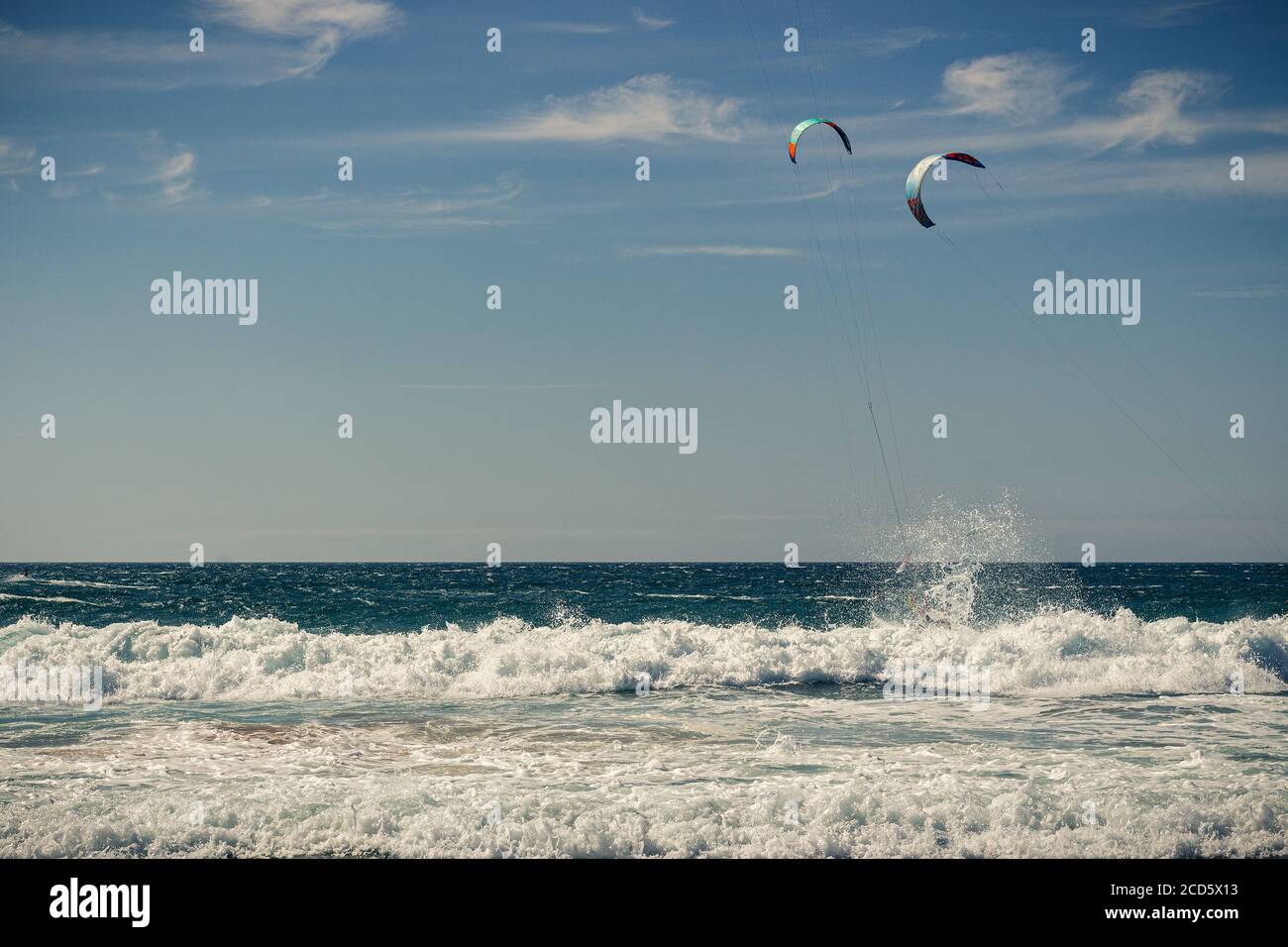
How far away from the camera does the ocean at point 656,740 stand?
9.46m

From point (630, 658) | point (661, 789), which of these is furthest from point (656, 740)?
point (630, 658)

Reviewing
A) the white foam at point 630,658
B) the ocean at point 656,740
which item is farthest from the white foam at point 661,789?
the white foam at point 630,658

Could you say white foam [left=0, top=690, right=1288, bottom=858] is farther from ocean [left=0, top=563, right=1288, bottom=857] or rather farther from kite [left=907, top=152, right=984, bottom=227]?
kite [left=907, top=152, right=984, bottom=227]

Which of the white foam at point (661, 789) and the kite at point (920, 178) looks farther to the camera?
the kite at point (920, 178)

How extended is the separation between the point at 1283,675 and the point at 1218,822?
13268mm

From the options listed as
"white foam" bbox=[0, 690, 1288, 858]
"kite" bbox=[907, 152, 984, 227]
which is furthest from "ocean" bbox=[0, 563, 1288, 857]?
"kite" bbox=[907, 152, 984, 227]

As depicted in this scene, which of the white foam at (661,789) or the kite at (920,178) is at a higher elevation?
the kite at (920,178)

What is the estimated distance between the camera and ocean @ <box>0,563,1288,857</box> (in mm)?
9461

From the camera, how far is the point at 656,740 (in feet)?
45.3

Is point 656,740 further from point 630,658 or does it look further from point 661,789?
point 630,658

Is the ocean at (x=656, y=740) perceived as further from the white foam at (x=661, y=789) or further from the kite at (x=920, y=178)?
the kite at (x=920, y=178)
